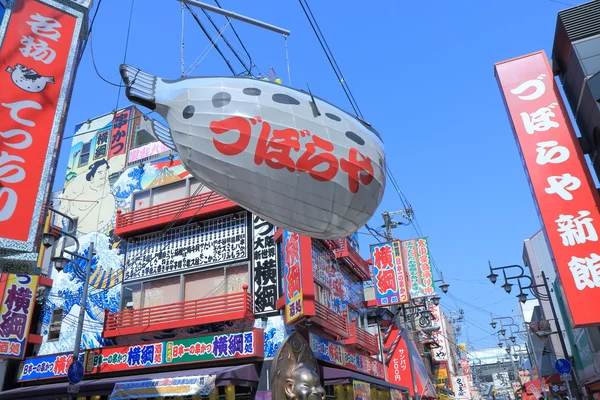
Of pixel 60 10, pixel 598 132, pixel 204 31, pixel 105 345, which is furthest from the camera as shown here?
pixel 105 345

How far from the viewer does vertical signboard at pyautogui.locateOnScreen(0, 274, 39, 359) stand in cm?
1659

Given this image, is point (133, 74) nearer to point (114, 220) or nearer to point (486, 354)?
point (114, 220)

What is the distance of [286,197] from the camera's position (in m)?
6.35

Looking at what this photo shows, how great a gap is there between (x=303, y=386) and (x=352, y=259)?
13.0 meters

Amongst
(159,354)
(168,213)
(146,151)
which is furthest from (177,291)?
(146,151)

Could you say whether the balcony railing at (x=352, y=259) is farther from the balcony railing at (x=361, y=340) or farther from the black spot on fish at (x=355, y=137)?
the black spot on fish at (x=355, y=137)

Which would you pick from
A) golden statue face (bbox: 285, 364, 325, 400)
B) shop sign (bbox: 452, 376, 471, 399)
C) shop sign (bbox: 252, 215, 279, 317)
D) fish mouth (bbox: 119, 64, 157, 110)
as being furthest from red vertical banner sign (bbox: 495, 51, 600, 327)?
shop sign (bbox: 452, 376, 471, 399)

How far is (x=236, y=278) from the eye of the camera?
54.4ft

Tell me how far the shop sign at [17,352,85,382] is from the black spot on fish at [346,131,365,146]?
1456 cm

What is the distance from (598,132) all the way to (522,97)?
253 centimetres

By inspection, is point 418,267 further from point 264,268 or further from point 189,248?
point 189,248

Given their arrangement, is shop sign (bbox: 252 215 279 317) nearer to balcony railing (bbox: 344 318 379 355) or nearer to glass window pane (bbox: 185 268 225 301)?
glass window pane (bbox: 185 268 225 301)

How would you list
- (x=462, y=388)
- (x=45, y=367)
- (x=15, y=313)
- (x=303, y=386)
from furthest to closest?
(x=462, y=388)
(x=45, y=367)
(x=15, y=313)
(x=303, y=386)

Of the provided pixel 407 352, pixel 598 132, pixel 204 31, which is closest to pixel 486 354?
pixel 407 352
